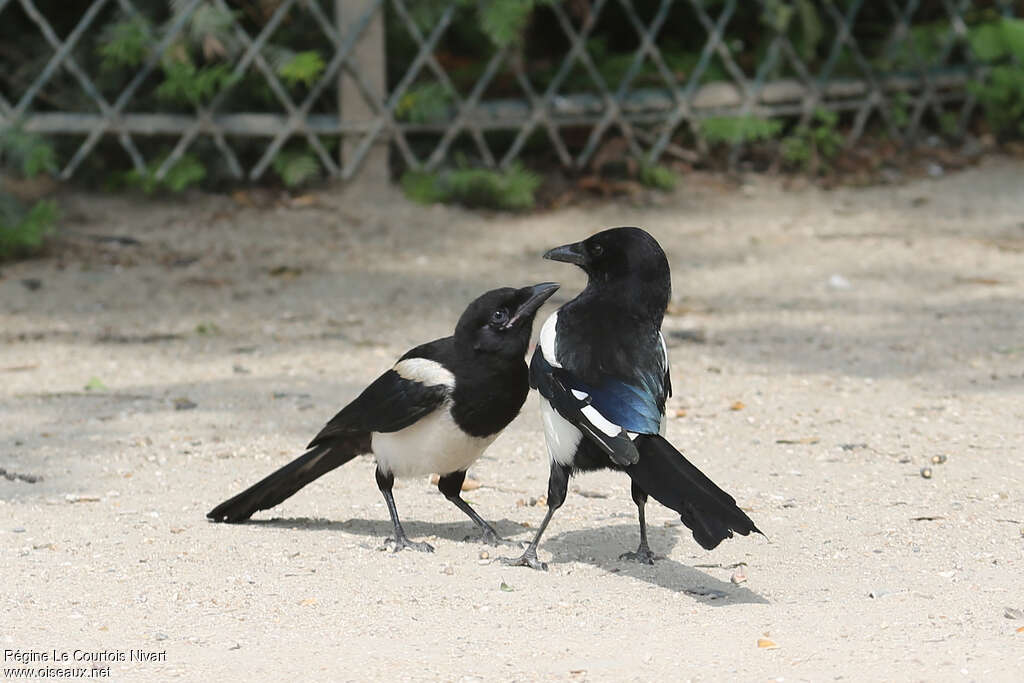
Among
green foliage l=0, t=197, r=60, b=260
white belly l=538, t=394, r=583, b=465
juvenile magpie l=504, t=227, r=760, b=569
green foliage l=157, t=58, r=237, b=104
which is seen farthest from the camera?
green foliage l=157, t=58, r=237, b=104

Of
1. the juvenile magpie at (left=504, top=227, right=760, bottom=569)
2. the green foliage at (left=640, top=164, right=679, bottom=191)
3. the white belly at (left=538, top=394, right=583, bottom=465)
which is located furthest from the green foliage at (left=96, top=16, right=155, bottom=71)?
the white belly at (left=538, top=394, right=583, bottom=465)

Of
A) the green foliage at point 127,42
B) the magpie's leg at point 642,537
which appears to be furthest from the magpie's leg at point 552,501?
the green foliage at point 127,42

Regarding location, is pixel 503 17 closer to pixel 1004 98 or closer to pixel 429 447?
pixel 1004 98

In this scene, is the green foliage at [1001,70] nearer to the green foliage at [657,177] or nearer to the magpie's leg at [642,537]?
the green foliage at [657,177]

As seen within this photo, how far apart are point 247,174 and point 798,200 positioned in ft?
12.8

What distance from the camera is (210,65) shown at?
9297 millimetres

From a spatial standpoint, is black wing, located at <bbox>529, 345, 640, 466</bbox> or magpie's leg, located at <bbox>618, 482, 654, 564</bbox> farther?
magpie's leg, located at <bbox>618, 482, 654, 564</bbox>

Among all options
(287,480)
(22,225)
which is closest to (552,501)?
(287,480)

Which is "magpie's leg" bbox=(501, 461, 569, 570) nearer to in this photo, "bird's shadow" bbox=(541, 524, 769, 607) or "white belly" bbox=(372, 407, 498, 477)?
"bird's shadow" bbox=(541, 524, 769, 607)

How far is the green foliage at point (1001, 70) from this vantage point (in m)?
10.7

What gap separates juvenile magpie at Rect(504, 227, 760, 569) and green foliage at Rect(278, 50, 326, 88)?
16.4 ft

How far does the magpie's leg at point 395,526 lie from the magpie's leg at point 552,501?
0.36 metres

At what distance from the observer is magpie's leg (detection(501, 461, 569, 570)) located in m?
4.10

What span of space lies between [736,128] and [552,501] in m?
6.41
